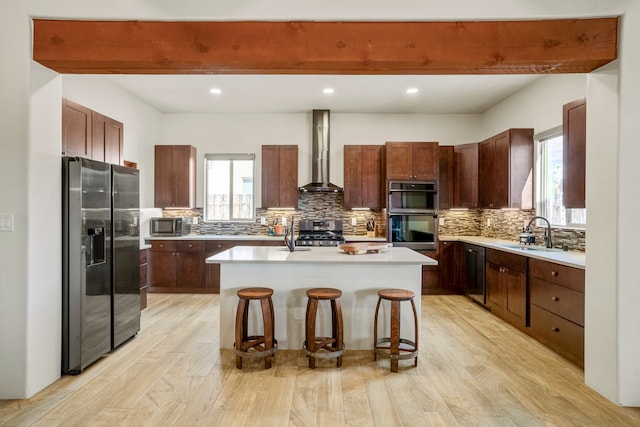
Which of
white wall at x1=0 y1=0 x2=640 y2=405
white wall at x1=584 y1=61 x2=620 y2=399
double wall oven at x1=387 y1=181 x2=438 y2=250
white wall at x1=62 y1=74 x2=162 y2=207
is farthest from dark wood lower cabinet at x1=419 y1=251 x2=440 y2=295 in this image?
white wall at x1=62 y1=74 x2=162 y2=207

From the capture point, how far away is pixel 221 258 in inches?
119

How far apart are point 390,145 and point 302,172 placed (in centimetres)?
158

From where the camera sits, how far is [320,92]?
15.9 ft

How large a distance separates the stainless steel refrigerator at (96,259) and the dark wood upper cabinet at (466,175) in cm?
468

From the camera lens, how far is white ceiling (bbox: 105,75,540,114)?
434cm

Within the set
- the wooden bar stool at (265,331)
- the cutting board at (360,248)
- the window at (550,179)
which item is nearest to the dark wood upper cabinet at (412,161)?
the window at (550,179)

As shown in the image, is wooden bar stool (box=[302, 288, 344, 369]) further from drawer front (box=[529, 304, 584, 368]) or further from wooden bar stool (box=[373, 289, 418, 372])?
drawer front (box=[529, 304, 584, 368])

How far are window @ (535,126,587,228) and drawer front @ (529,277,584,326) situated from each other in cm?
106

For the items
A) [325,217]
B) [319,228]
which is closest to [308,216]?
[325,217]

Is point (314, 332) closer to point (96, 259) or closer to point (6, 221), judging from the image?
point (96, 259)

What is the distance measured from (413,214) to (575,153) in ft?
7.73

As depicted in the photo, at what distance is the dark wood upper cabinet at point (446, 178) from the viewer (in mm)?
5613

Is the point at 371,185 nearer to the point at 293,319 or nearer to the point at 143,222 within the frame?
the point at 293,319

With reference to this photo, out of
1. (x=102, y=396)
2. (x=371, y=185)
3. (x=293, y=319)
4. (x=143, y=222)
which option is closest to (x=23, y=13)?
(x=102, y=396)
